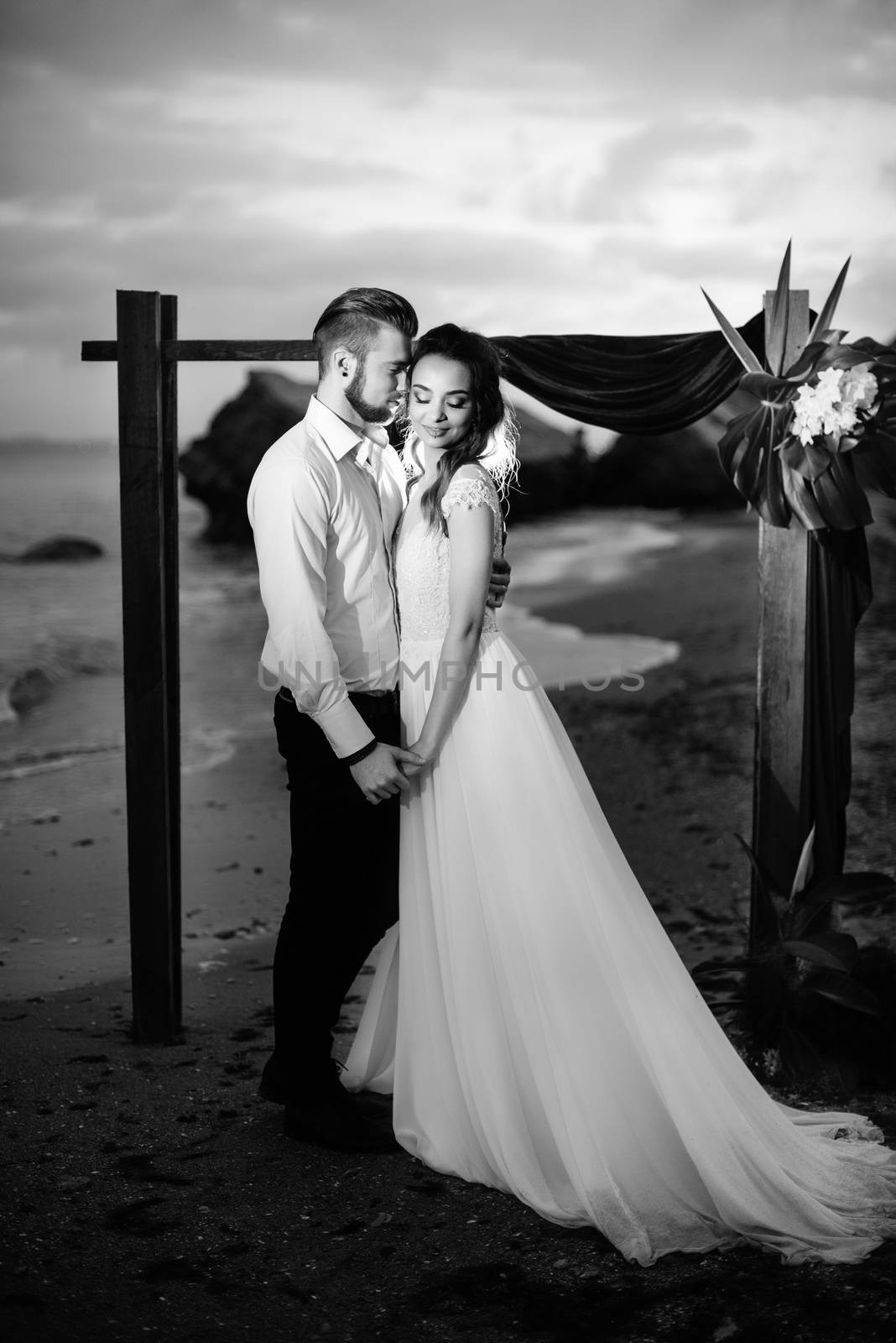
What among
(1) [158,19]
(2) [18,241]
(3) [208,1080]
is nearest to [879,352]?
(3) [208,1080]

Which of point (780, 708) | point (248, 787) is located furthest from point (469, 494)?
point (248, 787)

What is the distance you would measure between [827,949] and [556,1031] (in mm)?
970

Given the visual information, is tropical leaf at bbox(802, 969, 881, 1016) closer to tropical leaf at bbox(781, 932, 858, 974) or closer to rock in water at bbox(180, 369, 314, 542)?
tropical leaf at bbox(781, 932, 858, 974)

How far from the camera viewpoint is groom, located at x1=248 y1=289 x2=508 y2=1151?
2713 mm

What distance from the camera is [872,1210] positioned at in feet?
8.48

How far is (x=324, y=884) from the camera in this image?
2.94 meters

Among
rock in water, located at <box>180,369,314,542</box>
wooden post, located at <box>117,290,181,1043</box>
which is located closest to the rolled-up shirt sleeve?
wooden post, located at <box>117,290,181,1043</box>

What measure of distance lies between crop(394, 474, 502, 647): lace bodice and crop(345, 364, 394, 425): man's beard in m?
0.19

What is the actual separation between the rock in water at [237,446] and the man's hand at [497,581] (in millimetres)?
15309

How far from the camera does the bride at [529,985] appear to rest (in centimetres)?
257

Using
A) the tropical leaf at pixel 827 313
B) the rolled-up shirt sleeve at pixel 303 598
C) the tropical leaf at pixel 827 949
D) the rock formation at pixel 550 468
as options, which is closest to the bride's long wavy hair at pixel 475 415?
the rolled-up shirt sleeve at pixel 303 598

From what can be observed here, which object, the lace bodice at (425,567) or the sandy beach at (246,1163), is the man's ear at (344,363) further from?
the sandy beach at (246,1163)

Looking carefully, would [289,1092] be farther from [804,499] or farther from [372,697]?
[804,499]

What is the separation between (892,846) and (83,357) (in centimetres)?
366
